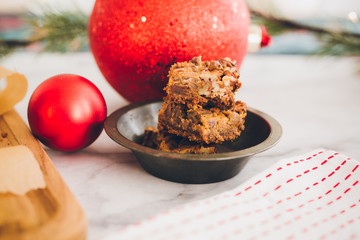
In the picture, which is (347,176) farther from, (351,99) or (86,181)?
(351,99)

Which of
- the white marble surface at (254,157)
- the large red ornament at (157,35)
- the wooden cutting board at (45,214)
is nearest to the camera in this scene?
the wooden cutting board at (45,214)

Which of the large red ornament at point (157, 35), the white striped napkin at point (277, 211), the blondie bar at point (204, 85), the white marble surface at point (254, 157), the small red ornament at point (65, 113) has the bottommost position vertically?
the white marble surface at point (254, 157)

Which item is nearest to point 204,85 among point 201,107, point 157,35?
point 201,107

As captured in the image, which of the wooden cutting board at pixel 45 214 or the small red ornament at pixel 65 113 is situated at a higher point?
the small red ornament at pixel 65 113

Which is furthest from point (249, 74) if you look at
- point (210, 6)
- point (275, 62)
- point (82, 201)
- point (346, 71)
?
point (82, 201)

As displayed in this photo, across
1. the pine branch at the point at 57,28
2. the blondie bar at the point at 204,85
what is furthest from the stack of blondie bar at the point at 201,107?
the pine branch at the point at 57,28

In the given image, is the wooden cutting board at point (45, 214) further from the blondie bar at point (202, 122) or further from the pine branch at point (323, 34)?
the pine branch at point (323, 34)

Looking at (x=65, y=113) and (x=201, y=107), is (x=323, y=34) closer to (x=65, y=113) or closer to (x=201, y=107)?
(x=201, y=107)

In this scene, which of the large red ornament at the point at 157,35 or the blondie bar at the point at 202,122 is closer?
the blondie bar at the point at 202,122
